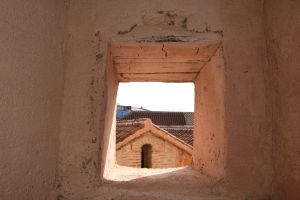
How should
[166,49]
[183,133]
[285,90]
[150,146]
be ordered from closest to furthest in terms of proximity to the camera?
1. [285,90]
2. [166,49]
3. [150,146]
4. [183,133]

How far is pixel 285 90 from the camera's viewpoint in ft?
4.97

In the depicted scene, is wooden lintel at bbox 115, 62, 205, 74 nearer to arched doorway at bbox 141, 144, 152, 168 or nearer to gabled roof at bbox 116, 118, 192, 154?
gabled roof at bbox 116, 118, 192, 154

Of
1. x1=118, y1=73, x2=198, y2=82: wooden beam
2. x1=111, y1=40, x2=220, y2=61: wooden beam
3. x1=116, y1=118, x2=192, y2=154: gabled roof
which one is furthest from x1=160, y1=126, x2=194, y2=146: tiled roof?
x1=111, y1=40, x2=220, y2=61: wooden beam

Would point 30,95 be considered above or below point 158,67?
below

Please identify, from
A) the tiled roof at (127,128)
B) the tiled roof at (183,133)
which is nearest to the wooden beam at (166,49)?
the tiled roof at (127,128)

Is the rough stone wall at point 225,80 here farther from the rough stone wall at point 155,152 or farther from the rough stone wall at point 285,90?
the rough stone wall at point 155,152

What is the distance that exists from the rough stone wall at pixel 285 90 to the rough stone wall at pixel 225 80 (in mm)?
67

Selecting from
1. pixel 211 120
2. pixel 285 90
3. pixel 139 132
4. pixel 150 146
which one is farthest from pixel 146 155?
pixel 285 90

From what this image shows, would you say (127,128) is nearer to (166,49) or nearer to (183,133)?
(183,133)

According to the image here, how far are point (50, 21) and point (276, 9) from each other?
1.23 m

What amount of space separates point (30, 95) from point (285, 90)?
1.27m

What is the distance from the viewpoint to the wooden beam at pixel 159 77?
8.02 feet

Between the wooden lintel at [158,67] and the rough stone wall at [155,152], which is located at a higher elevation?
the wooden lintel at [158,67]

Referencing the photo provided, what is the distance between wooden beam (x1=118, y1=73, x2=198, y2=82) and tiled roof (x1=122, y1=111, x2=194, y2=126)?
69.4 ft
